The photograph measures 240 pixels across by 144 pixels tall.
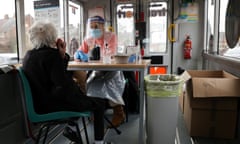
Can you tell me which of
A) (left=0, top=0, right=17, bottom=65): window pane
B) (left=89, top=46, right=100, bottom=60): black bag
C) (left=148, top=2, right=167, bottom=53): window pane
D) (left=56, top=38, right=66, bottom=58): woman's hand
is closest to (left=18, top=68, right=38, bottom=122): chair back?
(left=56, top=38, right=66, bottom=58): woman's hand

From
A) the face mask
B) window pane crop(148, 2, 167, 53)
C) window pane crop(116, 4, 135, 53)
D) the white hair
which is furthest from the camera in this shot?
window pane crop(116, 4, 135, 53)

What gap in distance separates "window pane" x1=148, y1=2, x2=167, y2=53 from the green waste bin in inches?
114

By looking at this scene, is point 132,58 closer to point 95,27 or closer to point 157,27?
point 95,27

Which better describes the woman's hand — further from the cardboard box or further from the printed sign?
the cardboard box

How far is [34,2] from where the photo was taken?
277 cm

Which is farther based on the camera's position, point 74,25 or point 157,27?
point 157,27

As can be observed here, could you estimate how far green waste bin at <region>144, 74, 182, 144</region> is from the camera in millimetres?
1979

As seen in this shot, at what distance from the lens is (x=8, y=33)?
89.8 inches

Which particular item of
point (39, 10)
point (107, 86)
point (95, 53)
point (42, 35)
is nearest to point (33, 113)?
point (42, 35)

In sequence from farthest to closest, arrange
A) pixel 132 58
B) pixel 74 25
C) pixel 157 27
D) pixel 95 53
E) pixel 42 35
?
pixel 157 27 < pixel 74 25 < pixel 95 53 < pixel 132 58 < pixel 42 35

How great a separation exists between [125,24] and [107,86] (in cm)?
298

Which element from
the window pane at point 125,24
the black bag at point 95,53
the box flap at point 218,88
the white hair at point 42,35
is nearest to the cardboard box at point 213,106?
the box flap at point 218,88

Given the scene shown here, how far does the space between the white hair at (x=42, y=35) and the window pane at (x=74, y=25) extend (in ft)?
7.38

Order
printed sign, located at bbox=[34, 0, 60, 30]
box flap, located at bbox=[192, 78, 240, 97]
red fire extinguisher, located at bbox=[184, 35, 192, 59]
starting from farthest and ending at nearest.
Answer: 1. red fire extinguisher, located at bbox=[184, 35, 192, 59]
2. printed sign, located at bbox=[34, 0, 60, 30]
3. box flap, located at bbox=[192, 78, 240, 97]
